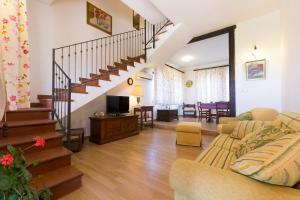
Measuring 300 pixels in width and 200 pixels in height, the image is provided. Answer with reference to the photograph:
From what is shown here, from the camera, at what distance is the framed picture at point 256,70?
11.3 ft

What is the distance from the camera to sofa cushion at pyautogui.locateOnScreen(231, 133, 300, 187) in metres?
0.68

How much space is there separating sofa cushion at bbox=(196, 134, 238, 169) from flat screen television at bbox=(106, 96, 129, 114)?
2.93m

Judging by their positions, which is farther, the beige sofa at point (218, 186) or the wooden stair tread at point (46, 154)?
the wooden stair tread at point (46, 154)

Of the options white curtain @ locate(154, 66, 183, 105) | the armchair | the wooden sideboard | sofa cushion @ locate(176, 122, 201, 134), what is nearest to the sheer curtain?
the wooden sideboard

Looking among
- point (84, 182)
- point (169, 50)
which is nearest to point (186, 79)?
point (169, 50)

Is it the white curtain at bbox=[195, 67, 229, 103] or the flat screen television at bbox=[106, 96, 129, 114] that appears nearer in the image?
the flat screen television at bbox=[106, 96, 129, 114]

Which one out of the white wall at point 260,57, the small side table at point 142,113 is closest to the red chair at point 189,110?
the small side table at point 142,113

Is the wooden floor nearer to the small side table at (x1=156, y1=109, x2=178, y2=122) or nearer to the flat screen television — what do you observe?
the flat screen television

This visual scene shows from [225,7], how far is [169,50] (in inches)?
70.3

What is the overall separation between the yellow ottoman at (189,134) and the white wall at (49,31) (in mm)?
3089

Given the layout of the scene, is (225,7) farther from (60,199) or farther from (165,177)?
(60,199)

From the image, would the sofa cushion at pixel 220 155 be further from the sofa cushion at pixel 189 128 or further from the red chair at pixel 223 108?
the red chair at pixel 223 108

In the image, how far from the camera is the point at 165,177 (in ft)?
6.84

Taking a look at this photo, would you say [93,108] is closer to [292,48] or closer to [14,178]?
[14,178]
